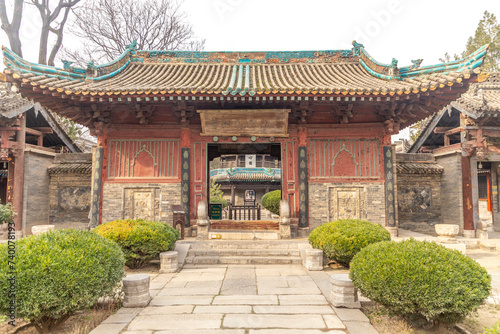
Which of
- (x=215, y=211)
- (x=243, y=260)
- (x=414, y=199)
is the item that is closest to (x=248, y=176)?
(x=215, y=211)

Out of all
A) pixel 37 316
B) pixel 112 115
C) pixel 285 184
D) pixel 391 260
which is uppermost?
pixel 112 115

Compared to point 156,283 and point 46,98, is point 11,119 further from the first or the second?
point 156,283

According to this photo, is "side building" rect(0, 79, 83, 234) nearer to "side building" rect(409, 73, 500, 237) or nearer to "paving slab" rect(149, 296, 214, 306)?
"paving slab" rect(149, 296, 214, 306)

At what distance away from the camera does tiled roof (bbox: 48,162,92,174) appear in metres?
11.4

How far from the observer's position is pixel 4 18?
635 inches

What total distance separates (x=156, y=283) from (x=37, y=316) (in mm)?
2464

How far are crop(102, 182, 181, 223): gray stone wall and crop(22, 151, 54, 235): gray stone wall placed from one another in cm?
422

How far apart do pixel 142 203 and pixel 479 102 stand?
1145 centimetres

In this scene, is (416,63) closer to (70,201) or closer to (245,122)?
(245,122)

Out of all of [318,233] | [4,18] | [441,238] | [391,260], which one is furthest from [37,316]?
[4,18]

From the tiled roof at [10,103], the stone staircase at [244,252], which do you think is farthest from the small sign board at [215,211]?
the tiled roof at [10,103]

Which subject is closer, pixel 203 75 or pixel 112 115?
pixel 112 115

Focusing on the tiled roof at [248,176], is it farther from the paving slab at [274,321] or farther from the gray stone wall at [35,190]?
the paving slab at [274,321]

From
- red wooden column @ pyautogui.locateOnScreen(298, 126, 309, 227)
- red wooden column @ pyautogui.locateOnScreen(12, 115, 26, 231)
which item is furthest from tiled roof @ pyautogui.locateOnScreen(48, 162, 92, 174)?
red wooden column @ pyautogui.locateOnScreen(298, 126, 309, 227)
